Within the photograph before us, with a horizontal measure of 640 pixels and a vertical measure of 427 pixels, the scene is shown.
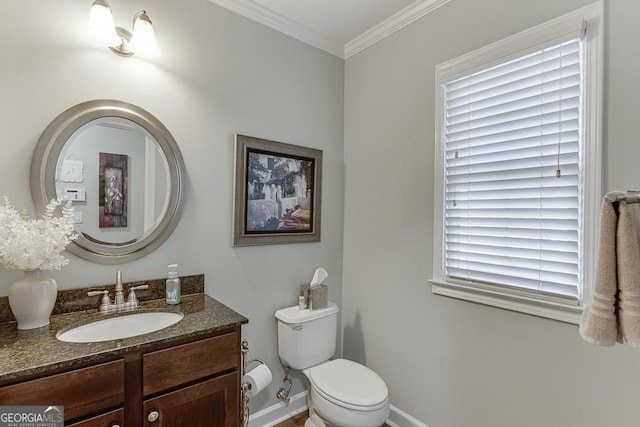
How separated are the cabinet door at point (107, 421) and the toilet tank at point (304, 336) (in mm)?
948

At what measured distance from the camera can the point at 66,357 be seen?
3.19 ft

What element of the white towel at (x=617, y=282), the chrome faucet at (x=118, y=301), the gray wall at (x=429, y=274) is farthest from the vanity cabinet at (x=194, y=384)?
the white towel at (x=617, y=282)

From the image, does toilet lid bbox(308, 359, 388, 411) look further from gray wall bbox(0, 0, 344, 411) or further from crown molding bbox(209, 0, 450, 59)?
crown molding bbox(209, 0, 450, 59)

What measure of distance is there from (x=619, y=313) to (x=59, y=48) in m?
2.19

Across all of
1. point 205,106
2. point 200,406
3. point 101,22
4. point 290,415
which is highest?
point 101,22

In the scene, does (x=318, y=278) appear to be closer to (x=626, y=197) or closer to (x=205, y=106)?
(x=205, y=106)

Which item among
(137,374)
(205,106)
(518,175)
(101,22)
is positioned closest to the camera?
(137,374)

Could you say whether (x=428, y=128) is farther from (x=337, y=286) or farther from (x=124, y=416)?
(x=124, y=416)

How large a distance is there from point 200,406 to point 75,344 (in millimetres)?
502

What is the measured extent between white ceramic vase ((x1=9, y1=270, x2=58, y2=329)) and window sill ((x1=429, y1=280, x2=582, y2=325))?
1775mm

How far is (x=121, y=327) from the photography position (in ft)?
4.54

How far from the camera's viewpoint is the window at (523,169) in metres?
1.27

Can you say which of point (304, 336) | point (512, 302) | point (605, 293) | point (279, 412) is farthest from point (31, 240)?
point (512, 302)

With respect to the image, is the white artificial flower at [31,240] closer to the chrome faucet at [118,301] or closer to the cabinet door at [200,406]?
the chrome faucet at [118,301]
